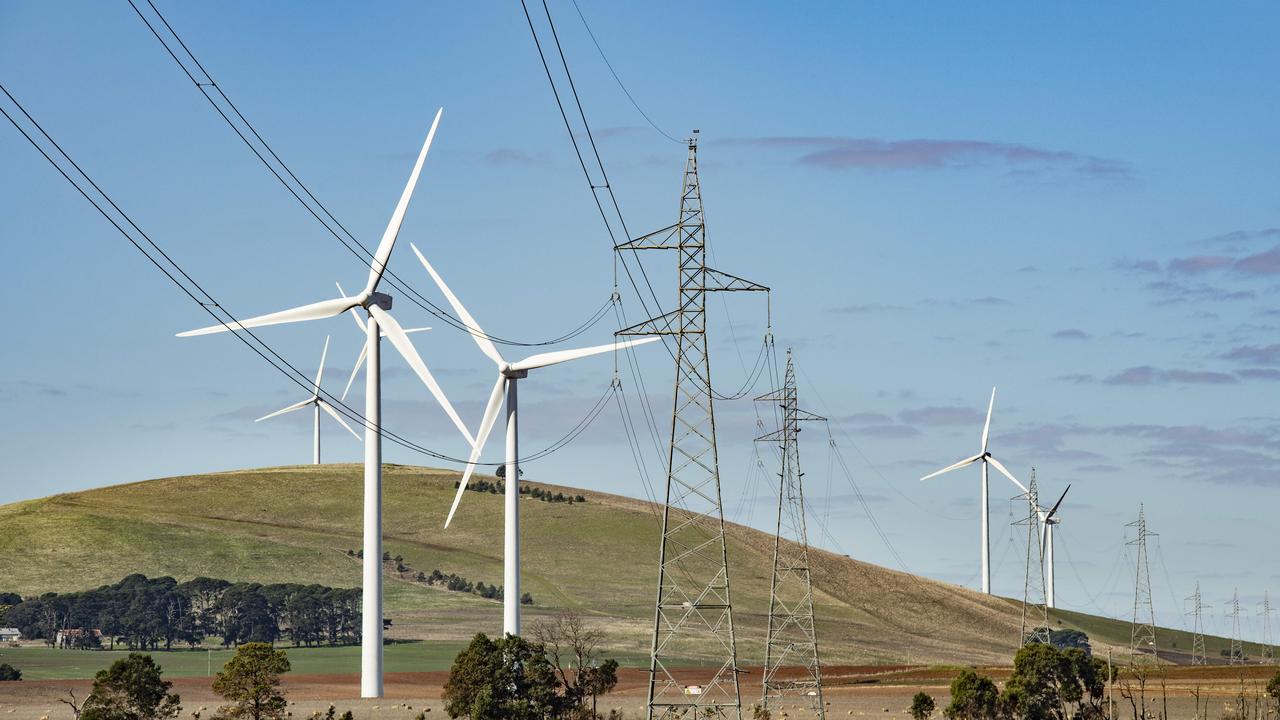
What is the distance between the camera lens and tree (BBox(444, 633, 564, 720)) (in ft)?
283

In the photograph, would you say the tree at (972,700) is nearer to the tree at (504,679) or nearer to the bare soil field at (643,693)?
the bare soil field at (643,693)

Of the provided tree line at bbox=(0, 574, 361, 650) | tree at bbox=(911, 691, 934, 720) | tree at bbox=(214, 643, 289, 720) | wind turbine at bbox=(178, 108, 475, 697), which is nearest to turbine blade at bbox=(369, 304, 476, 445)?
wind turbine at bbox=(178, 108, 475, 697)

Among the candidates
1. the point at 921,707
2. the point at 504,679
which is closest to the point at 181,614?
the point at 504,679

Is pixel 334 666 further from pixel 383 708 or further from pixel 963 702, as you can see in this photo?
pixel 963 702

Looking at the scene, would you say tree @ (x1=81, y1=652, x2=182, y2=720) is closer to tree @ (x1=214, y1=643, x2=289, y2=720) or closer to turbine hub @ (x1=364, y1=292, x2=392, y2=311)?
tree @ (x1=214, y1=643, x2=289, y2=720)

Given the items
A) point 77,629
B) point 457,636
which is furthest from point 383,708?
point 77,629

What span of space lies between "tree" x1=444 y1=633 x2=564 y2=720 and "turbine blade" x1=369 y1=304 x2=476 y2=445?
1230 cm

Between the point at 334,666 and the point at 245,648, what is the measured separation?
71557 mm

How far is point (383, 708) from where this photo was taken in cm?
10138

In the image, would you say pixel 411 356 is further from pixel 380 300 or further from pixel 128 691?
pixel 128 691

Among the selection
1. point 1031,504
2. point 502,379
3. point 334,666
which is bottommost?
point 334,666

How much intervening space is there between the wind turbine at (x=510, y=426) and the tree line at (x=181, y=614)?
82841 mm

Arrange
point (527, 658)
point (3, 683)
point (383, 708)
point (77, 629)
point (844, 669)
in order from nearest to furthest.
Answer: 1. point (527, 658)
2. point (383, 708)
3. point (3, 683)
4. point (844, 669)
5. point (77, 629)

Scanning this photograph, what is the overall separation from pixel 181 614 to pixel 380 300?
338ft
